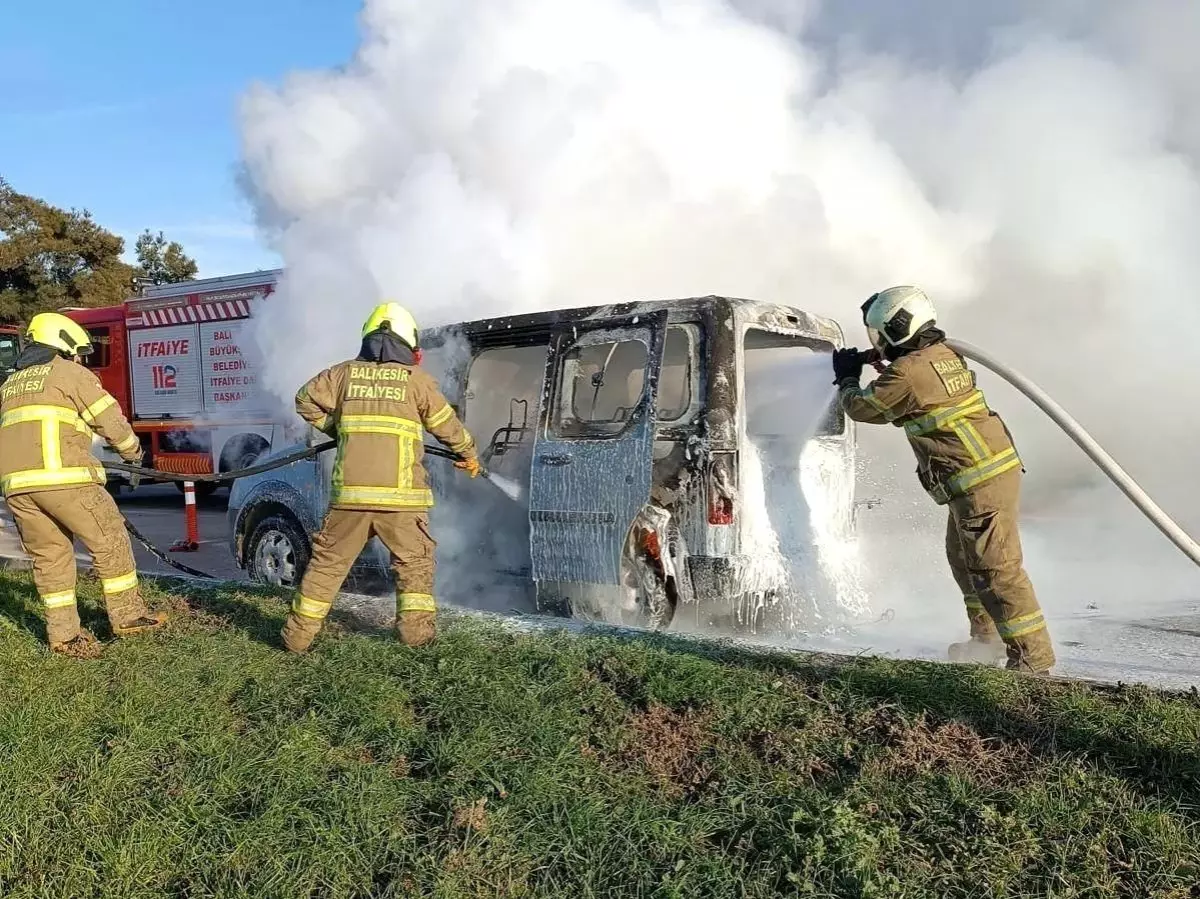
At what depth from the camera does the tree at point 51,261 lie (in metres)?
23.3

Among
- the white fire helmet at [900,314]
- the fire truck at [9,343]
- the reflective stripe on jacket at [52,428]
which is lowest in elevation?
the reflective stripe on jacket at [52,428]

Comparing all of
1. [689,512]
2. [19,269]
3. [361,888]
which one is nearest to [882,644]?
[689,512]

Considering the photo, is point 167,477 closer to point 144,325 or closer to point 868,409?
point 868,409

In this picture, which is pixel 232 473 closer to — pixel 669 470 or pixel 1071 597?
pixel 669 470

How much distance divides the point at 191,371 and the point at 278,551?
8.44 m

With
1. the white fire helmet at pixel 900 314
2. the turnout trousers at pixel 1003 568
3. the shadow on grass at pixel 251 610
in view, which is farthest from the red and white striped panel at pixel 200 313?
the turnout trousers at pixel 1003 568

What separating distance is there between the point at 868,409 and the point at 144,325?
12883 millimetres

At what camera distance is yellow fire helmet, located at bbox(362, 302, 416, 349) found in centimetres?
436

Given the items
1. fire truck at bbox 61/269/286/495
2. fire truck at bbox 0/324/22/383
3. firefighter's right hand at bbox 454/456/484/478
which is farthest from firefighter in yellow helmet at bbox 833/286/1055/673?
fire truck at bbox 0/324/22/383

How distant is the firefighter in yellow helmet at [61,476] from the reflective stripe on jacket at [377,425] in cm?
127

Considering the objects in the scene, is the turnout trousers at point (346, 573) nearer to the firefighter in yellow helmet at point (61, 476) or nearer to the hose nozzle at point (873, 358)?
the firefighter in yellow helmet at point (61, 476)

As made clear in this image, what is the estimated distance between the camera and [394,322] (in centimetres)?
438

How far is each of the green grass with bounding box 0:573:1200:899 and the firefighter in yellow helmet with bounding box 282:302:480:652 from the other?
42 centimetres

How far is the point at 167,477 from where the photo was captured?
18.5ft
